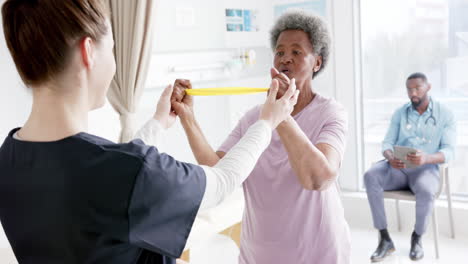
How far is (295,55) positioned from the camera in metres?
1.61

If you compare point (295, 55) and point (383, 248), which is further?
point (383, 248)

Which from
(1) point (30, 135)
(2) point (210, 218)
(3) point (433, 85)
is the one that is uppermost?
(1) point (30, 135)

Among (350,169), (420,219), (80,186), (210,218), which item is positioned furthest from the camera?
(350,169)

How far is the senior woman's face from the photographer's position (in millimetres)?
1609

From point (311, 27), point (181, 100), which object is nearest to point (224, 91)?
point (181, 100)

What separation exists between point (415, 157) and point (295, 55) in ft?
7.67

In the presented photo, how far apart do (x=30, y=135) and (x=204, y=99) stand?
3.04 metres

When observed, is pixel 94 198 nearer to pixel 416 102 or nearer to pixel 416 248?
pixel 416 248

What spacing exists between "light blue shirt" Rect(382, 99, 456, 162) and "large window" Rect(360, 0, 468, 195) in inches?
18.9

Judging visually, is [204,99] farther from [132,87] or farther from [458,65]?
[458,65]

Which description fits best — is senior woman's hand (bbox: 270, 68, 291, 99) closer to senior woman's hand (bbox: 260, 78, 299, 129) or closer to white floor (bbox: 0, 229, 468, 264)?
senior woman's hand (bbox: 260, 78, 299, 129)

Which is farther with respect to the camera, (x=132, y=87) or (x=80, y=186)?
(x=132, y=87)

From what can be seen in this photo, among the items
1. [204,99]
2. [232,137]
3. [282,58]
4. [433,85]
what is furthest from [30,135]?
[433,85]

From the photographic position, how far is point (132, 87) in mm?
2947
